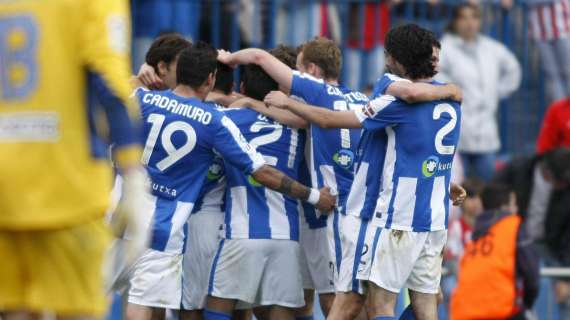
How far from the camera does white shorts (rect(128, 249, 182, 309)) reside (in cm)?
936

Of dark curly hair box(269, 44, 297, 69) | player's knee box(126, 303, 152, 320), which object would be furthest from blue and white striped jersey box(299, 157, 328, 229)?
player's knee box(126, 303, 152, 320)

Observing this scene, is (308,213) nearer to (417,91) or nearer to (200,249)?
(200,249)

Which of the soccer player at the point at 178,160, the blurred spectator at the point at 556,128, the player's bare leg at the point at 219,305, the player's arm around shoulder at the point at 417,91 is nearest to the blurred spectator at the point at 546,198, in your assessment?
the blurred spectator at the point at 556,128

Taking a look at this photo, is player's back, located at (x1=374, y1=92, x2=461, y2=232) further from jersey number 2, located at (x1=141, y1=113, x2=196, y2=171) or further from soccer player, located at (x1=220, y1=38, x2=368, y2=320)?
jersey number 2, located at (x1=141, y1=113, x2=196, y2=171)

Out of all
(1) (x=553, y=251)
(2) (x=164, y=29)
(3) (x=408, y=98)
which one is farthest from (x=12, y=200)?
(1) (x=553, y=251)

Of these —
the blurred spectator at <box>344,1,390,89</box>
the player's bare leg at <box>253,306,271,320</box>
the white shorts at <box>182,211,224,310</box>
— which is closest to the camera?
the white shorts at <box>182,211,224,310</box>

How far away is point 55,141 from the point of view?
6.14 m

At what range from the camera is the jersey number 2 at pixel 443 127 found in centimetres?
908

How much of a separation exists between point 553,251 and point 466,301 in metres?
2.23

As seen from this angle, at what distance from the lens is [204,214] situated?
998 centimetres

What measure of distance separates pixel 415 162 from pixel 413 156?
0.04 metres

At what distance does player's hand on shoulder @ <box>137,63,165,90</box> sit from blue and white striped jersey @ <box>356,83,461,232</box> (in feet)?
4.98

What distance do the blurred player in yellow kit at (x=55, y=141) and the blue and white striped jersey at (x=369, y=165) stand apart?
10.6 feet

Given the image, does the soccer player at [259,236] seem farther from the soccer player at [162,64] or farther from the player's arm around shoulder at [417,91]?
the player's arm around shoulder at [417,91]
